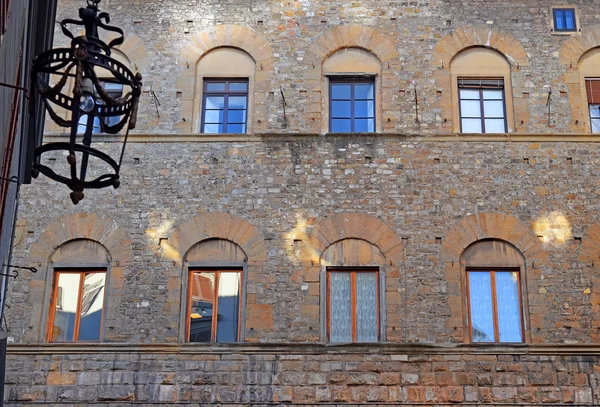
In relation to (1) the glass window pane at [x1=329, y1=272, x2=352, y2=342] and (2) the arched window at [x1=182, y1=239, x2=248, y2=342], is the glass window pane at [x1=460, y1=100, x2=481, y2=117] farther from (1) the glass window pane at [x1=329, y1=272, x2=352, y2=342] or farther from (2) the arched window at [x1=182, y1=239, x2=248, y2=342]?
(2) the arched window at [x1=182, y1=239, x2=248, y2=342]

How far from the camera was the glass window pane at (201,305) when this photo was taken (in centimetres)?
1435

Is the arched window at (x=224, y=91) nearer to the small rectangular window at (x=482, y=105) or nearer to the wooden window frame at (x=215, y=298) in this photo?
the wooden window frame at (x=215, y=298)

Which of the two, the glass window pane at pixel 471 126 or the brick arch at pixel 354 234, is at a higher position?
the glass window pane at pixel 471 126

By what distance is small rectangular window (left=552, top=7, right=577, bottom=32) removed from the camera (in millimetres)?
16234

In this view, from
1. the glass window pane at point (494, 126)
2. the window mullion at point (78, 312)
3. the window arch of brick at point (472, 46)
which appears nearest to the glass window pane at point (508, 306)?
the glass window pane at point (494, 126)

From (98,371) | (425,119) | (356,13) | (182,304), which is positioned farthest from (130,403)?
(356,13)

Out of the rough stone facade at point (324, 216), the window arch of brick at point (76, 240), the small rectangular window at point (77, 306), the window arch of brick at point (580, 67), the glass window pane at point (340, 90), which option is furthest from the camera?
the glass window pane at point (340, 90)

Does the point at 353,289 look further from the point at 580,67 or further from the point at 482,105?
the point at 580,67

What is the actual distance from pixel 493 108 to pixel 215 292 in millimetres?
5806

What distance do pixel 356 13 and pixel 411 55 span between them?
4.26ft

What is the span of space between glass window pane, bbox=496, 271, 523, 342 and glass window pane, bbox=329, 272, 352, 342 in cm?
239

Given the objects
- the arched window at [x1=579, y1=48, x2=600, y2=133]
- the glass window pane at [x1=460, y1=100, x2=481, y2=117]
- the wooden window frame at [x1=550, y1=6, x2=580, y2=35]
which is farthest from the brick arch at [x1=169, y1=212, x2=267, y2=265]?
the wooden window frame at [x1=550, y1=6, x2=580, y2=35]

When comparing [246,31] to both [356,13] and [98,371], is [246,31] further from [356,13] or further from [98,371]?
[98,371]

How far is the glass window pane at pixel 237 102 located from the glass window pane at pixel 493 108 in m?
4.23
